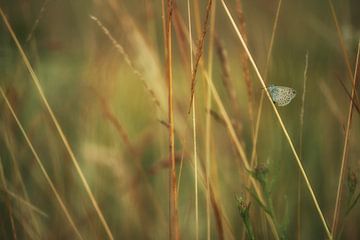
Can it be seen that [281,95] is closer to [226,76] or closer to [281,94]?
[281,94]

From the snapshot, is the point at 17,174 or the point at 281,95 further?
the point at 17,174

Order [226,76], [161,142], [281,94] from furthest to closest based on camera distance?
[161,142] → [226,76] → [281,94]

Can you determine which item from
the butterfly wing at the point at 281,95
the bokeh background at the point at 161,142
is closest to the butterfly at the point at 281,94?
the butterfly wing at the point at 281,95

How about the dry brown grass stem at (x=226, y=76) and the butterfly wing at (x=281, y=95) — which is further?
the dry brown grass stem at (x=226, y=76)

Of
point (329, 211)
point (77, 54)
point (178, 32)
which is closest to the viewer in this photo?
point (178, 32)

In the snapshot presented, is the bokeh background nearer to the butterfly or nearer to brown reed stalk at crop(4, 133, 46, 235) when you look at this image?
brown reed stalk at crop(4, 133, 46, 235)

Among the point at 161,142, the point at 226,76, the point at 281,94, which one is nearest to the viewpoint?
the point at 281,94

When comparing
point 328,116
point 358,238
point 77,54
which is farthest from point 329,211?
point 77,54

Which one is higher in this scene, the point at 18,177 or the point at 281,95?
the point at 281,95

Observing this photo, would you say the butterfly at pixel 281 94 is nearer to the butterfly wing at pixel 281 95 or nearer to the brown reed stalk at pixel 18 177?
the butterfly wing at pixel 281 95

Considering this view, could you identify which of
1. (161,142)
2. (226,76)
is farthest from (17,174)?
(226,76)

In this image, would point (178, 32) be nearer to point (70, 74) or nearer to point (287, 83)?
point (287, 83)
